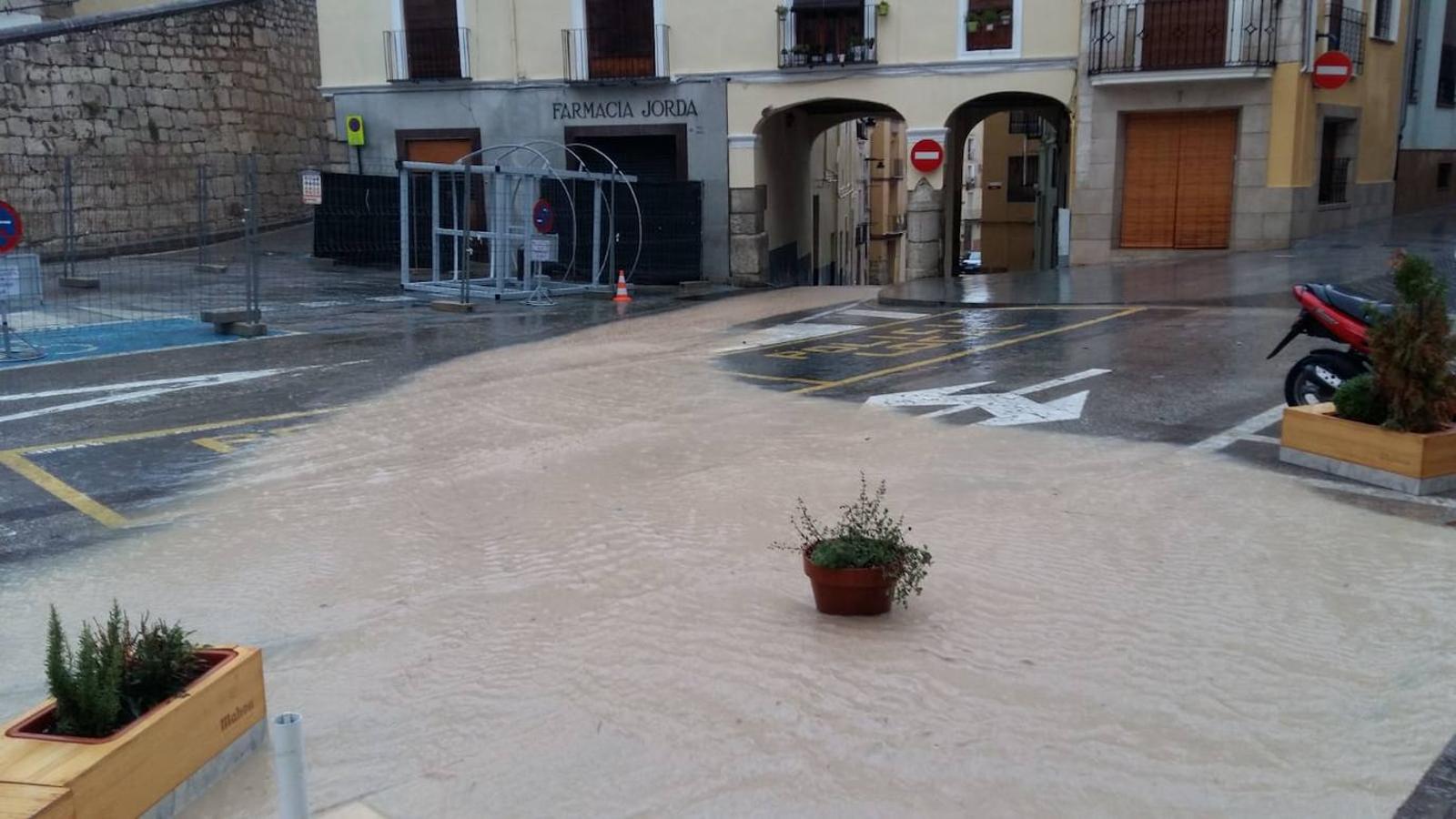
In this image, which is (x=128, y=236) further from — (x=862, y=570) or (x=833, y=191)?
(x=862, y=570)

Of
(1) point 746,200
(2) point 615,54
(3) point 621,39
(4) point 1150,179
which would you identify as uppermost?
(3) point 621,39

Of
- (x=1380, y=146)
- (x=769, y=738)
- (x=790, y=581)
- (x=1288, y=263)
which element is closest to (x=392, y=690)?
(x=769, y=738)

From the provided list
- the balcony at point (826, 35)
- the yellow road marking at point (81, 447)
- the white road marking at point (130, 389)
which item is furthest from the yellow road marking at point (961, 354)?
the balcony at point (826, 35)

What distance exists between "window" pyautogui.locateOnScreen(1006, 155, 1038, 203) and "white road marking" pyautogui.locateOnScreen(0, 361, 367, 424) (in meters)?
30.9

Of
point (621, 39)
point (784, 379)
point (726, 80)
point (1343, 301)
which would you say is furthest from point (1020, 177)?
point (1343, 301)

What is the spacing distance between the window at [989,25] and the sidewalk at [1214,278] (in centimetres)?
403

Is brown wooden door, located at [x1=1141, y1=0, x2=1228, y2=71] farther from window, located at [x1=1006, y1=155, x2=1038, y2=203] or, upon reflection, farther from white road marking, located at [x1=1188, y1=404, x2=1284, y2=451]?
window, located at [x1=1006, y1=155, x2=1038, y2=203]

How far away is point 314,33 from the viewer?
2775cm

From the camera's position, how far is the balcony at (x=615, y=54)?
73.9 feet

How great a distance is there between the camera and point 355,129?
24.6m

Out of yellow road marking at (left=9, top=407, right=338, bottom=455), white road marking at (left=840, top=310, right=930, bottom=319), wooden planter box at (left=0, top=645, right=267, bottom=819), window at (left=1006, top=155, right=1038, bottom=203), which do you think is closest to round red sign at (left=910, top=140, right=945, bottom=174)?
white road marking at (left=840, top=310, right=930, bottom=319)

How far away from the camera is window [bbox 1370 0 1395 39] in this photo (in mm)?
21344

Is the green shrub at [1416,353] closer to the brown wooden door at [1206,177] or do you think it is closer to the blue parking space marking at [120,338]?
the blue parking space marking at [120,338]

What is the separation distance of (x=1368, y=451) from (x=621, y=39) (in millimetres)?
18340
